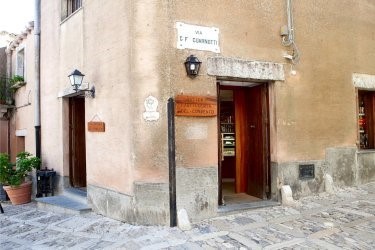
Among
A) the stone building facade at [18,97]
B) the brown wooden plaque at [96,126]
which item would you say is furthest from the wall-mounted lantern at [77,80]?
the stone building facade at [18,97]

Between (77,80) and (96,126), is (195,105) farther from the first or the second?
(77,80)

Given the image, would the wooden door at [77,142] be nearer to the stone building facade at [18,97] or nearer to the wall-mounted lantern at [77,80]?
the wall-mounted lantern at [77,80]

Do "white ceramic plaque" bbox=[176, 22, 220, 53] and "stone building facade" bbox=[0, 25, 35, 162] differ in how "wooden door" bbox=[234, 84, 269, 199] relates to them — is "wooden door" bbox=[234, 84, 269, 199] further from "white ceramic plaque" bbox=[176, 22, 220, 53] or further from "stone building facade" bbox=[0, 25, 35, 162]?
"stone building facade" bbox=[0, 25, 35, 162]

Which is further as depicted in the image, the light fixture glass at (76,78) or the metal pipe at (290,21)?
the metal pipe at (290,21)

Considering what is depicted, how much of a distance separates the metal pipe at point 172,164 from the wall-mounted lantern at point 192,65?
0.61m

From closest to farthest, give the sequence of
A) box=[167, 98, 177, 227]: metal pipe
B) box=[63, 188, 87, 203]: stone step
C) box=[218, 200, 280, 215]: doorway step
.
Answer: box=[167, 98, 177, 227]: metal pipe
box=[218, 200, 280, 215]: doorway step
box=[63, 188, 87, 203]: stone step

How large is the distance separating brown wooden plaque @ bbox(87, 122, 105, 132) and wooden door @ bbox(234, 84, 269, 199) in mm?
2985

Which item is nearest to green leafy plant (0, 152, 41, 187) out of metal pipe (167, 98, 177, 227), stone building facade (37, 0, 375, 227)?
stone building facade (37, 0, 375, 227)

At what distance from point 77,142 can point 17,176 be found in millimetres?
2003

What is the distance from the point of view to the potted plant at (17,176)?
8721 millimetres

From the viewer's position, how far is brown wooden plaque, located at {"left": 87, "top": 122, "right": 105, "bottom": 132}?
6527mm

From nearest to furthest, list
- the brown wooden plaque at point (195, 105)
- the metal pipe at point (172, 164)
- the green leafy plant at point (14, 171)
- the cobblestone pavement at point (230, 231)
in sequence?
the cobblestone pavement at point (230, 231) < the metal pipe at point (172, 164) < the brown wooden plaque at point (195, 105) < the green leafy plant at point (14, 171)

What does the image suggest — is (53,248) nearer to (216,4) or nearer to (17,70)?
(216,4)

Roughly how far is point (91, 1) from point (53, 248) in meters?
4.81
